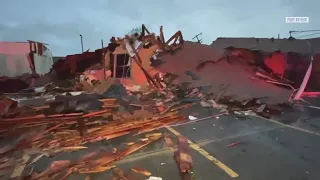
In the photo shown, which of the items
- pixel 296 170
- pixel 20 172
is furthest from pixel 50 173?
pixel 296 170

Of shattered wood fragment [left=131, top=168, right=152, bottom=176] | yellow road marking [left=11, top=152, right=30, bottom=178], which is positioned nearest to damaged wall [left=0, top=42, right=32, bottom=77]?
yellow road marking [left=11, top=152, right=30, bottom=178]

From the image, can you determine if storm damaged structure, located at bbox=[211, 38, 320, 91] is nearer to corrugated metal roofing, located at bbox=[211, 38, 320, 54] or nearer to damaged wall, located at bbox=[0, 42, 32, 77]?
corrugated metal roofing, located at bbox=[211, 38, 320, 54]

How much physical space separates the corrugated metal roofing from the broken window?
5203 mm

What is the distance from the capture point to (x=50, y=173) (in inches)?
147

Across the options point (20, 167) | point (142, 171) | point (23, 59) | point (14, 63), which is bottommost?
point (20, 167)

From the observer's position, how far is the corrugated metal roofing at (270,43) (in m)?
14.0

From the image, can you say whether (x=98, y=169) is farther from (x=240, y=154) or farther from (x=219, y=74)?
(x=219, y=74)

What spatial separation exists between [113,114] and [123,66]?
19.7 ft

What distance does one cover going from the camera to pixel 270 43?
52.1 feet

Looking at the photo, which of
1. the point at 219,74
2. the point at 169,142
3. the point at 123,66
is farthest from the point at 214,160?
the point at 123,66

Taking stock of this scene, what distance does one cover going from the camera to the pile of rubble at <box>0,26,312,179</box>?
4250 mm

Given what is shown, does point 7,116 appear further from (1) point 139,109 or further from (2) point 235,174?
(2) point 235,174

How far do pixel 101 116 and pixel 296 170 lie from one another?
14.8 ft

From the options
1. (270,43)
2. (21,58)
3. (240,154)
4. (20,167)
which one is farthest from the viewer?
(21,58)
